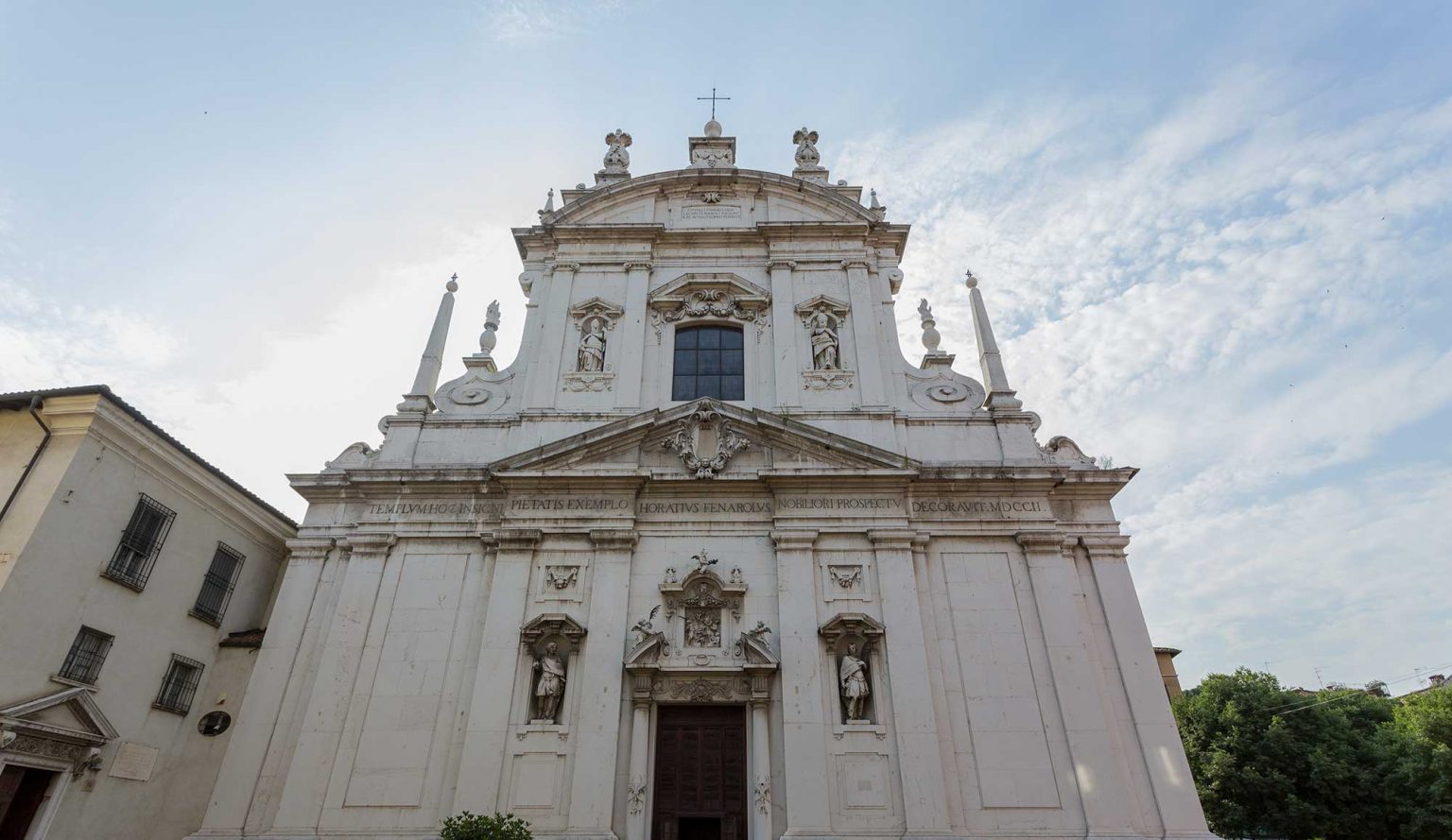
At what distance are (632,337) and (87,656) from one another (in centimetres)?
1010

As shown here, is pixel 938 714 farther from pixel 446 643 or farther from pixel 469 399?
pixel 469 399

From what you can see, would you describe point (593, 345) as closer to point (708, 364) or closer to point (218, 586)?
point (708, 364)

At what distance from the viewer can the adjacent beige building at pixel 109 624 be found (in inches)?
412

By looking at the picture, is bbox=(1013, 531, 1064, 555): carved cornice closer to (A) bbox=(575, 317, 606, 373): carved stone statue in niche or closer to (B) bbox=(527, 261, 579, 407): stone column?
(A) bbox=(575, 317, 606, 373): carved stone statue in niche

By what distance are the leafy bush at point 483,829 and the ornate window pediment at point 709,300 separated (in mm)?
9279

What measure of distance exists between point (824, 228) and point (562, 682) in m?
10.8

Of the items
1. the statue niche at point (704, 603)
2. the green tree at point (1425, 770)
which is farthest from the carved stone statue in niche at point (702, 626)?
the green tree at point (1425, 770)

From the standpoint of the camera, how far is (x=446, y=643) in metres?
12.5

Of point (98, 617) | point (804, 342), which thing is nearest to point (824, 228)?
point (804, 342)

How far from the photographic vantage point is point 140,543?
12.3 m

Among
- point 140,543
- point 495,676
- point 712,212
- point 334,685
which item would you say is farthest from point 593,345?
point 140,543

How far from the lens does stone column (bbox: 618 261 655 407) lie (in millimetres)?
14969

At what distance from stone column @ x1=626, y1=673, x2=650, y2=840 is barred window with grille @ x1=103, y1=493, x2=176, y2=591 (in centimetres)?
801

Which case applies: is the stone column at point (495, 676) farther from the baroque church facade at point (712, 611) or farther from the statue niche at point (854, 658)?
the statue niche at point (854, 658)
